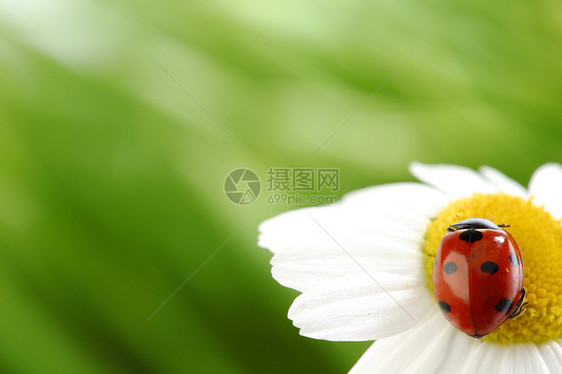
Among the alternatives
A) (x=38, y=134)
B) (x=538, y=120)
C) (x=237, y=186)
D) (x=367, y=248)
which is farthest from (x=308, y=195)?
(x=538, y=120)

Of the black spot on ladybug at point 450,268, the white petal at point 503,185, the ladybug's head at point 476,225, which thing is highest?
the white petal at point 503,185

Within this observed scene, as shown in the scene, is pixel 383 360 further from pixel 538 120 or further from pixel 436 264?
pixel 538 120

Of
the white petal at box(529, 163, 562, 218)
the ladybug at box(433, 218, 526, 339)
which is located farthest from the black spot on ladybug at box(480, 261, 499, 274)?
the white petal at box(529, 163, 562, 218)

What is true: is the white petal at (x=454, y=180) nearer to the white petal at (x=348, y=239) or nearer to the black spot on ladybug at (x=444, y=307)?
the white petal at (x=348, y=239)

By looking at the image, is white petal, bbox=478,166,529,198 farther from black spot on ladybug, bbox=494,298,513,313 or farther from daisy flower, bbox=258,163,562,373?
black spot on ladybug, bbox=494,298,513,313

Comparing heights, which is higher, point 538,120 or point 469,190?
point 538,120

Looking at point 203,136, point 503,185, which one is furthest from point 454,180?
point 203,136

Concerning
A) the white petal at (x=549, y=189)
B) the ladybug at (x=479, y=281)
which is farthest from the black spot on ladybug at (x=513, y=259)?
the white petal at (x=549, y=189)
